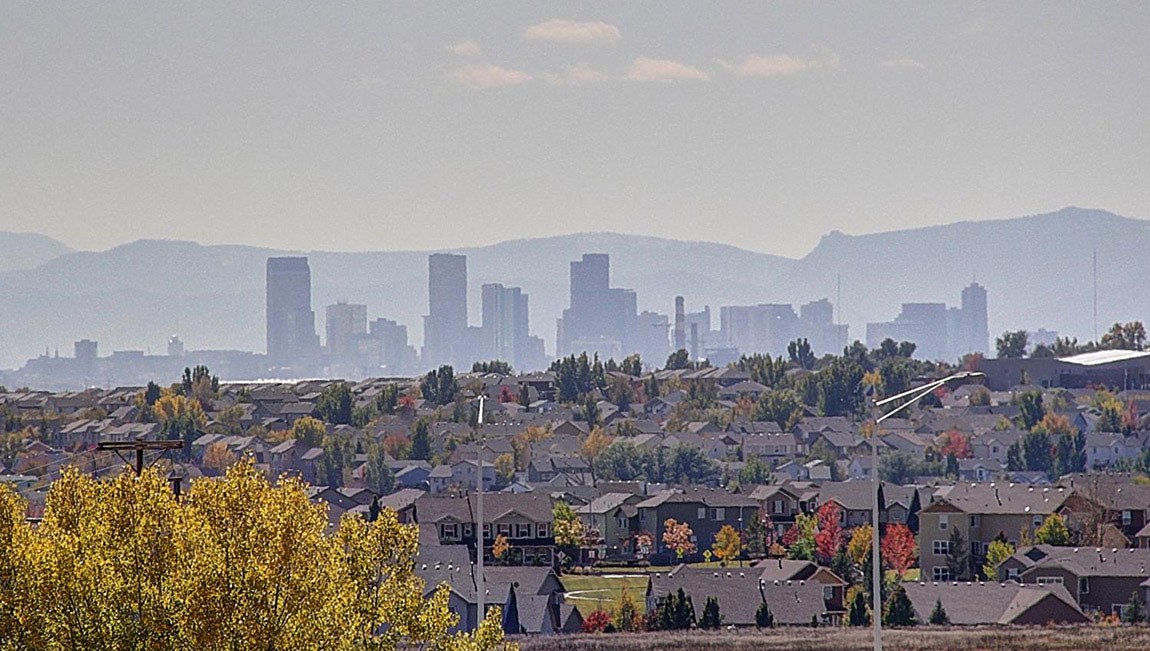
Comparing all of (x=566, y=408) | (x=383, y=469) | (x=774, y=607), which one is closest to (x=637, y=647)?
(x=774, y=607)

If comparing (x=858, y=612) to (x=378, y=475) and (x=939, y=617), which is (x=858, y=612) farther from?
(x=378, y=475)

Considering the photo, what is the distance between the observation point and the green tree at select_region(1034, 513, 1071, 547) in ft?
280

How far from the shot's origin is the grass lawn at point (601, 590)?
74.2 m

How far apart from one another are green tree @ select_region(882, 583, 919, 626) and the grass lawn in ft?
31.4

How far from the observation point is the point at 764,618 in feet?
221

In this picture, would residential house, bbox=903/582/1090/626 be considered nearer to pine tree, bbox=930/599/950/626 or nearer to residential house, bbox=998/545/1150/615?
pine tree, bbox=930/599/950/626

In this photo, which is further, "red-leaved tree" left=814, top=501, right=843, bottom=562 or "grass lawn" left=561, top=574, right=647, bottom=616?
"red-leaved tree" left=814, top=501, right=843, bottom=562

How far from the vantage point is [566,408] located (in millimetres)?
167250

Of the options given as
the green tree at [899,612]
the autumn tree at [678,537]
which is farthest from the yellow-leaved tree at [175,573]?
the autumn tree at [678,537]

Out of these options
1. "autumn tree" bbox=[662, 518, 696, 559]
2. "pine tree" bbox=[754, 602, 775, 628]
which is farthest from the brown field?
"autumn tree" bbox=[662, 518, 696, 559]

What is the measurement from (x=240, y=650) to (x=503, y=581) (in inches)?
1631

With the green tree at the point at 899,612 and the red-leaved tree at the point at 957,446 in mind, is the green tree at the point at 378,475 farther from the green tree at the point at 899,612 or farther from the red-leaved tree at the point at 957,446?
the green tree at the point at 899,612

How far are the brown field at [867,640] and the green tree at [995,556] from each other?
52.0ft

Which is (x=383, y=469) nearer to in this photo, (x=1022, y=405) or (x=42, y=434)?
(x=42, y=434)
